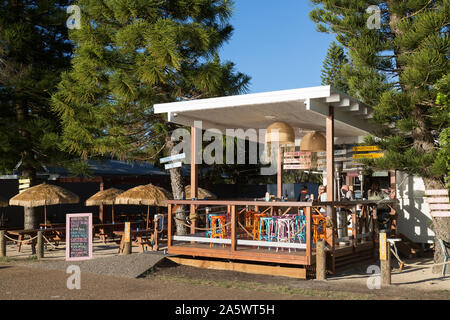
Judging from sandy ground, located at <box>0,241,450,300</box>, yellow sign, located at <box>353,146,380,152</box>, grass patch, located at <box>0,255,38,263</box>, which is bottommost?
grass patch, located at <box>0,255,38,263</box>

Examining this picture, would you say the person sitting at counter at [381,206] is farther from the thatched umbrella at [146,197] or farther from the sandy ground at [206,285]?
the thatched umbrella at [146,197]

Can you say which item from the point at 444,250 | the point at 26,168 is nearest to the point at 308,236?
the point at 444,250

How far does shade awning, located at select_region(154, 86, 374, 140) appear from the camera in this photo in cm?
883

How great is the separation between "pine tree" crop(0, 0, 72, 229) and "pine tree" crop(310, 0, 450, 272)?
9321 millimetres

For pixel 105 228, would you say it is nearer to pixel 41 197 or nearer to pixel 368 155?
pixel 41 197

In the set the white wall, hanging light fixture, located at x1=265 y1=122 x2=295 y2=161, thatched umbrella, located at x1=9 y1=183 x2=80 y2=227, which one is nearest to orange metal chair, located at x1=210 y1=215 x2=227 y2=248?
hanging light fixture, located at x1=265 y1=122 x2=295 y2=161

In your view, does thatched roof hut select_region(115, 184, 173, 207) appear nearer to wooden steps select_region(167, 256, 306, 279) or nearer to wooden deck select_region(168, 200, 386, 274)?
wooden deck select_region(168, 200, 386, 274)

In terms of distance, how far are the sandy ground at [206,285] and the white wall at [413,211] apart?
3.11 meters

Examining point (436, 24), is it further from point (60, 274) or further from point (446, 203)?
point (60, 274)

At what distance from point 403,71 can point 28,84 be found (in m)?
11.4

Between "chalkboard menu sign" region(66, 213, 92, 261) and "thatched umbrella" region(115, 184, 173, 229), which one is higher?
"thatched umbrella" region(115, 184, 173, 229)

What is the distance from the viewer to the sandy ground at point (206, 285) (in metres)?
7.22
